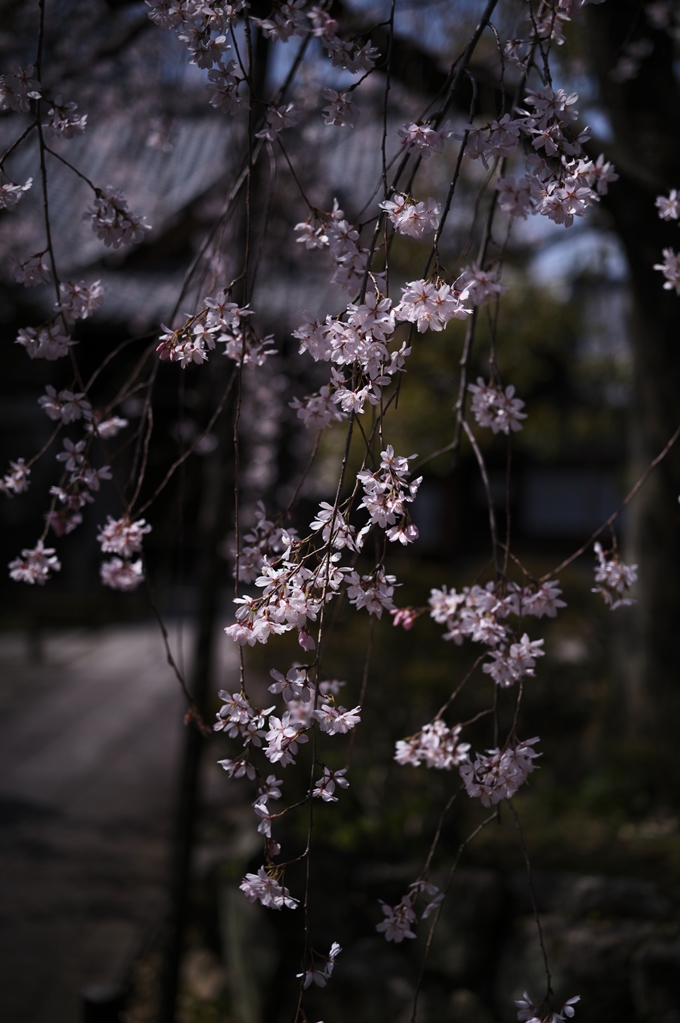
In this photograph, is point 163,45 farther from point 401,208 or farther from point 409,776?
point 409,776

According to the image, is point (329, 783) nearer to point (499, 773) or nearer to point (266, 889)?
point (266, 889)

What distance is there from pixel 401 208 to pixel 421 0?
2.57 m

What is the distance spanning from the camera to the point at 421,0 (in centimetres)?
309

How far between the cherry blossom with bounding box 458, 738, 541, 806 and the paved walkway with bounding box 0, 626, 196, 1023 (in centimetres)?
248

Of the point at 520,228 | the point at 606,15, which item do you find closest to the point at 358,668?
the point at 606,15

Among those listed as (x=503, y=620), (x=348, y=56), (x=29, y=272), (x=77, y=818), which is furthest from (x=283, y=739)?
(x=77, y=818)

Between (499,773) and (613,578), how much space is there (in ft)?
1.35

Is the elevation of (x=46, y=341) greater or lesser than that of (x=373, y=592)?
greater

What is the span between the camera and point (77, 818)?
455 cm

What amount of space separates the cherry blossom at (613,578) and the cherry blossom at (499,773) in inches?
12.8

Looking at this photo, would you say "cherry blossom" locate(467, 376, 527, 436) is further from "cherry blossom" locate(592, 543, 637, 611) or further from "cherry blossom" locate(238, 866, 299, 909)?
"cherry blossom" locate(238, 866, 299, 909)

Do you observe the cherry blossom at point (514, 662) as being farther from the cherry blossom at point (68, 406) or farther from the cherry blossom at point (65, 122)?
the cherry blossom at point (65, 122)

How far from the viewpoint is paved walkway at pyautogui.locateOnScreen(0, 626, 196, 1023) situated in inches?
128

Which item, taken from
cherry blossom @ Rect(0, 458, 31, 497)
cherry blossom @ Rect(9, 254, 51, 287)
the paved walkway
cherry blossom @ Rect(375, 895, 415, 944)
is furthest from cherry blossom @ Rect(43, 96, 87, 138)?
the paved walkway
